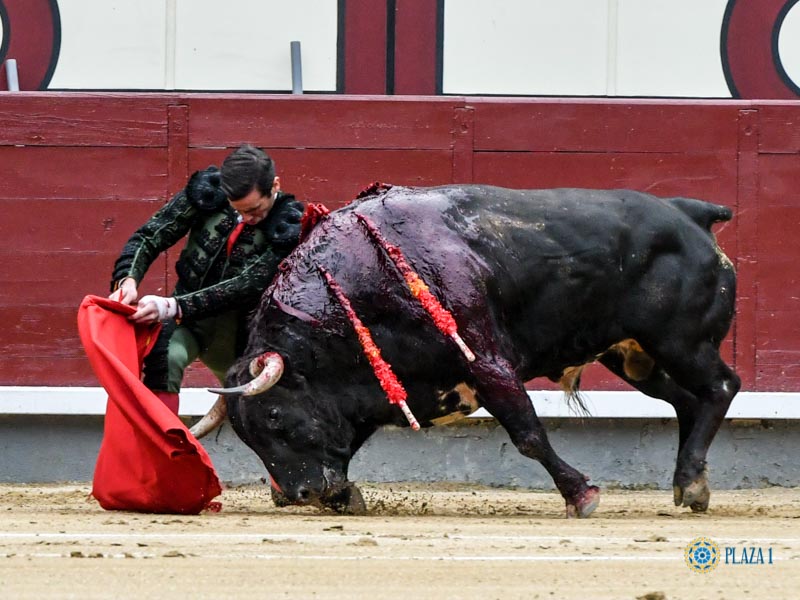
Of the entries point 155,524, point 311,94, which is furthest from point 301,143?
point 155,524

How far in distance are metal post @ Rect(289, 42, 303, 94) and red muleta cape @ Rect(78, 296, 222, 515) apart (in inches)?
107

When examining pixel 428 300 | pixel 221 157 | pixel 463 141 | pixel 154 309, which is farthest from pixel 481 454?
pixel 154 309

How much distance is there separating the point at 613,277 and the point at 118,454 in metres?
1.86

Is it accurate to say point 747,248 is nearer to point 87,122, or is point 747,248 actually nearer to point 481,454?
point 481,454

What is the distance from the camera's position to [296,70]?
830 cm

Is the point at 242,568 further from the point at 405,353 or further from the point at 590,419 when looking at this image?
Result: the point at 590,419

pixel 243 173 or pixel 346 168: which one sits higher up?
pixel 243 173

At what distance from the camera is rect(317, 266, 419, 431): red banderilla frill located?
18.6ft

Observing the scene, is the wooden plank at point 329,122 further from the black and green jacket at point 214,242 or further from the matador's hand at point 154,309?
the matador's hand at point 154,309

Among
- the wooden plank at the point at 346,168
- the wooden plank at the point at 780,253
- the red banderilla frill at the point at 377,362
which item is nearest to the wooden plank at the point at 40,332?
the wooden plank at the point at 346,168

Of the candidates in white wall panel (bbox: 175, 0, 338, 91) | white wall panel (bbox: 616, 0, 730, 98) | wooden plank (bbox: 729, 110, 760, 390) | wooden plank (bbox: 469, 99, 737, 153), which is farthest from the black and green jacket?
white wall panel (bbox: 616, 0, 730, 98)

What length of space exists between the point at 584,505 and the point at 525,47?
11.3 ft

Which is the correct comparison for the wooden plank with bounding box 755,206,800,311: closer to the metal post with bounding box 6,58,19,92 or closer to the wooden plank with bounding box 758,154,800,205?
the wooden plank with bounding box 758,154,800,205

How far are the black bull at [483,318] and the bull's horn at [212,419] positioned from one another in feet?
0.53
